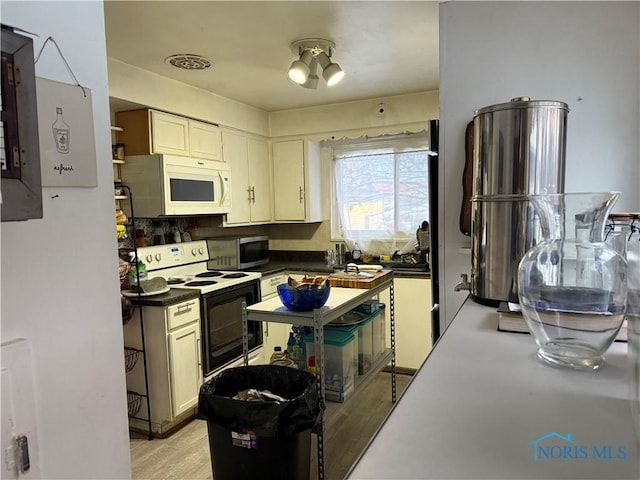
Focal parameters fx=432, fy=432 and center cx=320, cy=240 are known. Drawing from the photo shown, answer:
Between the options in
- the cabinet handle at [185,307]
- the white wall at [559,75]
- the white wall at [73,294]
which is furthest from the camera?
the cabinet handle at [185,307]

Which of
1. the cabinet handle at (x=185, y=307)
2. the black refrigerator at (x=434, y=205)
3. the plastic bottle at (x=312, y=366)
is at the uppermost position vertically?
the black refrigerator at (x=434, y=205)

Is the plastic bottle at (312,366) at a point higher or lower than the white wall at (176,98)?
lower

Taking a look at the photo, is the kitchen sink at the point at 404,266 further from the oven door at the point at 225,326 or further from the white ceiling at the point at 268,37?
the white ceiling at the point at 268,37

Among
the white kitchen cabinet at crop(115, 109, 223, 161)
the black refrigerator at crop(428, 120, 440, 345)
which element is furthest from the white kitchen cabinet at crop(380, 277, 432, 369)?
the white kitchen cabinet at crop(115, 109, 223, 161)

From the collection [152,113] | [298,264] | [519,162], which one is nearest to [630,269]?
[519,162]

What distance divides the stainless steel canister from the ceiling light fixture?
1.40 meters

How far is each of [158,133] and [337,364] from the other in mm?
2003

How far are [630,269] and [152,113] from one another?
2.96m

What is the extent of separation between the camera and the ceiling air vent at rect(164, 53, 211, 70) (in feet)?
8.66

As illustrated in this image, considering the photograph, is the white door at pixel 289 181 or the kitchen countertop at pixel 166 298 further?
the white door at pixel 289 181

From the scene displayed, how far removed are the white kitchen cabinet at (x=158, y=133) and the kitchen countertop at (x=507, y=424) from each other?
2.69 meters

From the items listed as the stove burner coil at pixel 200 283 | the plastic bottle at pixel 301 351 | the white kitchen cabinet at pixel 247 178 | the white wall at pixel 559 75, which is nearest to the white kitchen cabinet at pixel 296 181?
the white kitchen cabinet at pixel 247 178

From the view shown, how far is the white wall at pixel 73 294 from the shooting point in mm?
941

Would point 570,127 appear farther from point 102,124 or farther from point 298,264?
point 298,264
